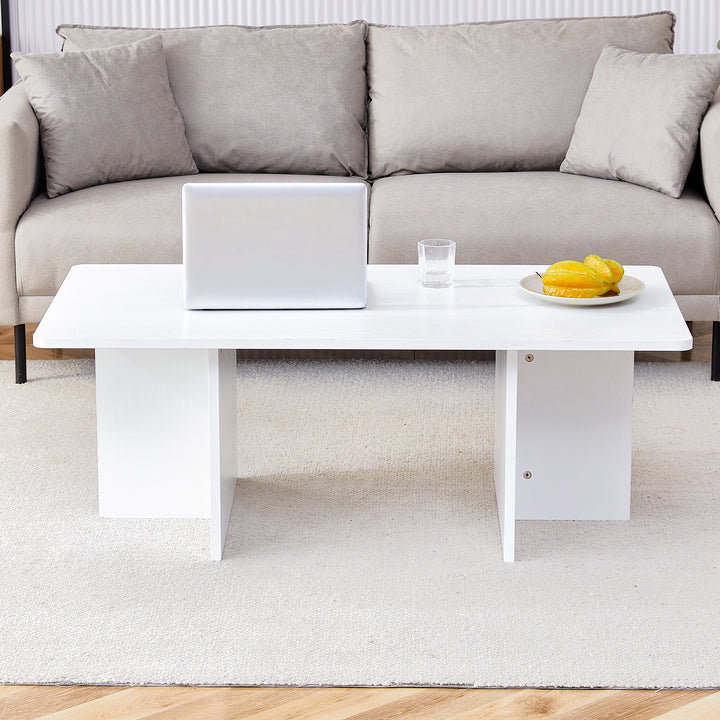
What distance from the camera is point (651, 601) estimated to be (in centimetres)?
192

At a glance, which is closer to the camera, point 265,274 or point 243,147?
point 265,274

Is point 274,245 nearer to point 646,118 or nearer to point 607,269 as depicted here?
point 607,269

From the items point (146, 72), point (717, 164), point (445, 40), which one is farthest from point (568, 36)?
point (146, 72)

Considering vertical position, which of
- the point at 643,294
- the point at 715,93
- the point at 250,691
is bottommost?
the point at 250,691

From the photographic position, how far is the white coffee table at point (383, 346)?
188 centimetres

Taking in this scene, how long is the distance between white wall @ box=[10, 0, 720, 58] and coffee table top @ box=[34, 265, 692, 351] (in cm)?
234

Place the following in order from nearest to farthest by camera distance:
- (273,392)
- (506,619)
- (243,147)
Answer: (506,619) < (273,392) < (243,147)

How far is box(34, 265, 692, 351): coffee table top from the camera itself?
73.1 inches

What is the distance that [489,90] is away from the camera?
11.0 feet

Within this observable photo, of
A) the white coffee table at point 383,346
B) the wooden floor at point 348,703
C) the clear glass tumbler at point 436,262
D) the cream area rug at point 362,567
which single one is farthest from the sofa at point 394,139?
the wooden floor at point 348,703

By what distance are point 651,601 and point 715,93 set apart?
5.75 feet

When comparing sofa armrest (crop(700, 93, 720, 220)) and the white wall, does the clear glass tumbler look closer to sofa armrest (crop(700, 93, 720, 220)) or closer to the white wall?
sofa armrest (crop(700, 93, 720, 220))

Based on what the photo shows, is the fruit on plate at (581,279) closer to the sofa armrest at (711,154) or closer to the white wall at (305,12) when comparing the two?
the sofa armrest at (711,154)

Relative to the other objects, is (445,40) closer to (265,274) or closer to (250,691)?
(265,274)
